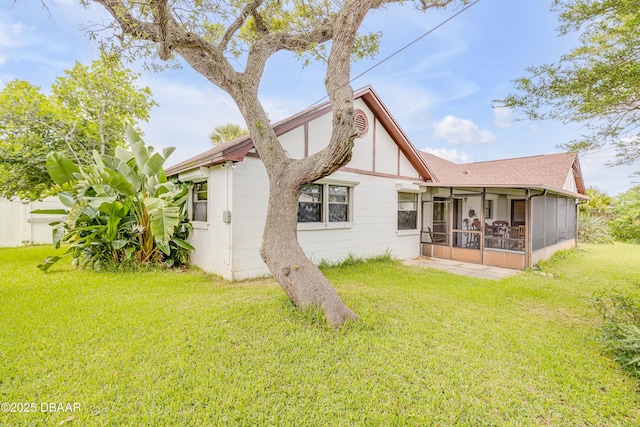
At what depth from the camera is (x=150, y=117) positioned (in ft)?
41.4

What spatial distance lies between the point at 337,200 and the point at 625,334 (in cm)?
719

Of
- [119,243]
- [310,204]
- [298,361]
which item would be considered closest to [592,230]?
[310,204]

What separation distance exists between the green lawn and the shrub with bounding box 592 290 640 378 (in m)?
0.16

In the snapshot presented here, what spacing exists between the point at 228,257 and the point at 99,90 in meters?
Result: 9.05

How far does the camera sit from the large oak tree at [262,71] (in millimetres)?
4621

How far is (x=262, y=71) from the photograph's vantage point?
5645 mm

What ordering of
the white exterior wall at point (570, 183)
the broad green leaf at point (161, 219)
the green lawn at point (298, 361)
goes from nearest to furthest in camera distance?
the green lawn at point (298, 361) → the broad green leaf at point (161, 219) → the white exterior wall at point (570, 183)

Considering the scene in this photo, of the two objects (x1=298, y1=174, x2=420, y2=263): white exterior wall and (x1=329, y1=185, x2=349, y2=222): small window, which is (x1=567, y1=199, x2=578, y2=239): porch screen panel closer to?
(x1=298, y1=174, x2=420, y2=263): white exterior wall

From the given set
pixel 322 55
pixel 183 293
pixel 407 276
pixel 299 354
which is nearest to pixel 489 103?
pixel 322 55

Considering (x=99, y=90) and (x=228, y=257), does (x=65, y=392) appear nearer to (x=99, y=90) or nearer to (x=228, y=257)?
(x=228, y=257)

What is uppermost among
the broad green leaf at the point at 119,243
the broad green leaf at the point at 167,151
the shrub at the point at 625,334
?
the broad green leaf at the point at 167,151

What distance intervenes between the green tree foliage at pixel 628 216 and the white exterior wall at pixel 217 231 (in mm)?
7509

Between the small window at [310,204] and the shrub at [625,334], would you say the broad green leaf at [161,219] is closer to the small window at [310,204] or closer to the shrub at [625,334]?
the small window at [310,204]

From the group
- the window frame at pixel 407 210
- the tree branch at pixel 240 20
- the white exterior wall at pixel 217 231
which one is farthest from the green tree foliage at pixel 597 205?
the tree branch at pixel 240 20
